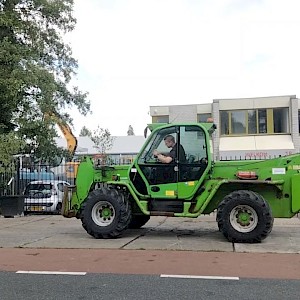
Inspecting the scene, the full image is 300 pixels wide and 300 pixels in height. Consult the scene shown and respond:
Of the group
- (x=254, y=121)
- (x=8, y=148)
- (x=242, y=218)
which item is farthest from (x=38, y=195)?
(x=254, y=121)

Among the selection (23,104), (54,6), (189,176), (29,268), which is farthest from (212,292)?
(54,6)

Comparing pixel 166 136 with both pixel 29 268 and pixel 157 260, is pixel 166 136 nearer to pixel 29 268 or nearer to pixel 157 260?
pixel 157 260

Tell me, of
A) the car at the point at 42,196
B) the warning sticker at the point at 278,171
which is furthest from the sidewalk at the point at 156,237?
the car at the point at 42,196

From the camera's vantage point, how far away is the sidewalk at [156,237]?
390 inches

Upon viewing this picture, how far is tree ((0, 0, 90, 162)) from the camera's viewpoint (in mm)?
17375

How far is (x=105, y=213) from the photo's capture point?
36.6ft

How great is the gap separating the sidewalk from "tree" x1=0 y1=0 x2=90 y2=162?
4485 mm

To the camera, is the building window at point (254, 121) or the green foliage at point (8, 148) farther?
the building window at point (254, 121)

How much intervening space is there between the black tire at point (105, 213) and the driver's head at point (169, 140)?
1.54 metres

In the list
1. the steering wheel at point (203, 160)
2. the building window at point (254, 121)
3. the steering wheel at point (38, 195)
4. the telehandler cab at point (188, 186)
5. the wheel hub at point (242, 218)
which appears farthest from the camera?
the building window at point (254, 121)

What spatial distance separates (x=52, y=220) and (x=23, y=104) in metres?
4.84

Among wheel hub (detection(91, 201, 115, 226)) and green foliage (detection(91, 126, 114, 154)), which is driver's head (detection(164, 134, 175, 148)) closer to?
wheel hub (detection(91, 201, 115, 226))

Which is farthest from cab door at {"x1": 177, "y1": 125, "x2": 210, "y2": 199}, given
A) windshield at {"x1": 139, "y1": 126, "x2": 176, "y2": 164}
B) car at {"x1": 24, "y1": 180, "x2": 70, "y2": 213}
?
car at {"x1": 24, "y1": 180, "x2": 70, "y2": 213}

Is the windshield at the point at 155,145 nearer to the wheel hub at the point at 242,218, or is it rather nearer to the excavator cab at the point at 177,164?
the excavator cab at the point at 177,164
